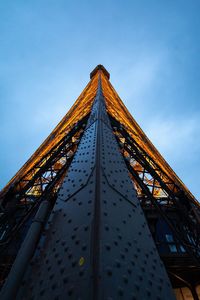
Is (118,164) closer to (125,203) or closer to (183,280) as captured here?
(125,203)

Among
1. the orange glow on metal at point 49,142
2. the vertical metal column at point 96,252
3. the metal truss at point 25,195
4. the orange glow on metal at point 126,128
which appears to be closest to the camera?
the vertical metal column at point 96,252

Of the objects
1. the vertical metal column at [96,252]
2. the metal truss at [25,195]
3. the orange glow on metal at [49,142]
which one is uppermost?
the orange glow on metal at [49,142]

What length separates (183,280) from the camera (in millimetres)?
5336

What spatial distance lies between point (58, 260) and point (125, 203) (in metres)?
0.81

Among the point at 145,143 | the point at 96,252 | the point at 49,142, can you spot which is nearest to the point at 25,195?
the point at 49,142

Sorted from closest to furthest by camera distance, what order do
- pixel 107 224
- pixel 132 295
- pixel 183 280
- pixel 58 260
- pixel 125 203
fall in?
pixel 132 295, pixel 58 260, pixel 107 224, pixel 125 203, pixel 183 280

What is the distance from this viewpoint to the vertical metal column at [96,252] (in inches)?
39.3

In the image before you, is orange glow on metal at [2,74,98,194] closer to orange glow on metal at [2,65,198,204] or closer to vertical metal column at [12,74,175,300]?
orange glow on metal at [2,65,198,204]

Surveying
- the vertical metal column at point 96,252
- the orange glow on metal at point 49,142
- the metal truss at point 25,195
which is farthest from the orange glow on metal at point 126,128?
the vertical metal column at point 96,252

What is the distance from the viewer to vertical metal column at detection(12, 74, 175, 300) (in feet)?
3.27

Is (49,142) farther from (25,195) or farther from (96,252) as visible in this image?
(96,252)

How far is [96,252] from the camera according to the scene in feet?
3.66

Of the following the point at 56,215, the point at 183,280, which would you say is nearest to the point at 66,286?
the point at 56,215

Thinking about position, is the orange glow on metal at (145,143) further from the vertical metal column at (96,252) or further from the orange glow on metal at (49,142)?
the vertical metal column at (96,252)
